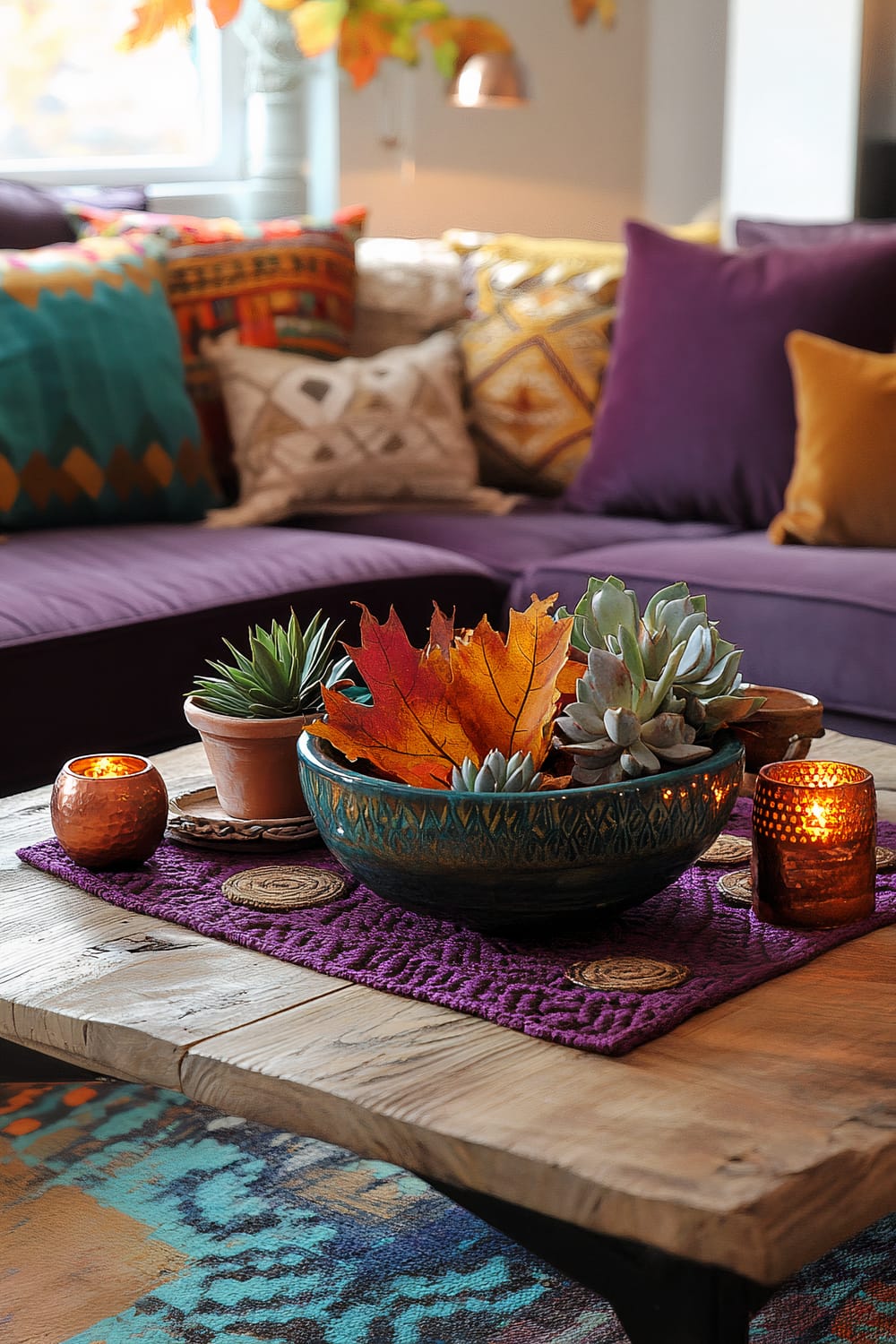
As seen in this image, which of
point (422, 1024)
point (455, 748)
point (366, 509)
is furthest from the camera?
point (366, 509)

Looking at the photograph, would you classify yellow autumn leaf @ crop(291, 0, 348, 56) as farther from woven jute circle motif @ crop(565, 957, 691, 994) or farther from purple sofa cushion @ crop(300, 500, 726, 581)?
woven jute circle motif @ crop(565, 957, 691, 994)

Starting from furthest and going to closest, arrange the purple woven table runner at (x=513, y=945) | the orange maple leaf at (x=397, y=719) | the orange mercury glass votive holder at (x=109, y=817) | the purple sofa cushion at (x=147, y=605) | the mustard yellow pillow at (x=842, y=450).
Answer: the mustard yellow pillow at (x=842, y=450), the purple sofa cushion at (x=147, y=605), the orange mercury glass votive holder at (x=109, y=817), the orange maple leaf at (x=397, y=719), the purple woven table runner at (x=513, y=945)

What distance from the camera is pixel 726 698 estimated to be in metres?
0.95

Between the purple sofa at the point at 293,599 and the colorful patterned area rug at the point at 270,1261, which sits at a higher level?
A: the purple sofa at the point at 293,599

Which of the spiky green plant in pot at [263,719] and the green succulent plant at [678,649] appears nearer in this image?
the green succulent plant at [678,649]

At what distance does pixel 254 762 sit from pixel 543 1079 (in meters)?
0.43

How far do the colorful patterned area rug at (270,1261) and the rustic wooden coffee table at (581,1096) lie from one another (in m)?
0.42

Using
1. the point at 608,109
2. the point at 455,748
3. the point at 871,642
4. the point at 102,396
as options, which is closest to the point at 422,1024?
the point at 455,748

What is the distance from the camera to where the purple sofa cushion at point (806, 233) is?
2.56m

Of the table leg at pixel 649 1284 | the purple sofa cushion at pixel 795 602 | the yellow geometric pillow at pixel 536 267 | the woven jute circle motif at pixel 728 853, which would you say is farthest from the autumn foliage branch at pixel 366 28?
the table leg at pixel 649 1284

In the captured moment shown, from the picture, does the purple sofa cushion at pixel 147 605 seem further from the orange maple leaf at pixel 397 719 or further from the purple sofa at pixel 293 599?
the orange maple leaf at pixel 397 719

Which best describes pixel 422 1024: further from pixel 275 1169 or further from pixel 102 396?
pixel 102 396

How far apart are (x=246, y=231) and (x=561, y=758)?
6.43 ft

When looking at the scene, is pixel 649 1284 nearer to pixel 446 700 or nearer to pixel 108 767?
pixel 446 700
